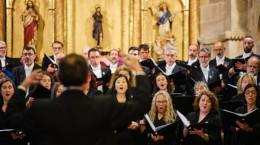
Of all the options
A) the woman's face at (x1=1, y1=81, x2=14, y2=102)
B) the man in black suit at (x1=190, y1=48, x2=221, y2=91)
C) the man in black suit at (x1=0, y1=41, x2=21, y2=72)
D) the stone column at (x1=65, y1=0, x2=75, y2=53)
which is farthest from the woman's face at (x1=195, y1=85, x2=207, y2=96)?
the stone column at (x1=65, y1=0, x2=75, y2=53)

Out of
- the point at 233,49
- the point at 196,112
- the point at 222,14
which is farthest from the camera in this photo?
the point at 222,14

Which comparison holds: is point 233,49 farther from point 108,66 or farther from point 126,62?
point 126,62

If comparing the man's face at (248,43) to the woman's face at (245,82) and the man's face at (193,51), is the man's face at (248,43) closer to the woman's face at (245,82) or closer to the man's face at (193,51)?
the man's face at (193,51)

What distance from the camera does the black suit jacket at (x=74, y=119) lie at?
2754mm

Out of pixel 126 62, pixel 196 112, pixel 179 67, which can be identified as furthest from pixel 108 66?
pixel 126 62

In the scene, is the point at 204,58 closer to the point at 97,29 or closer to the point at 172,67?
the point at 172,67

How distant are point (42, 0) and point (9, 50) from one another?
134 centimetres

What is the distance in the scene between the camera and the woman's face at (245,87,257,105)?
18.8ft

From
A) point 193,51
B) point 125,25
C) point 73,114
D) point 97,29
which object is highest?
point 125,25

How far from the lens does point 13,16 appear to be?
38.6 ft

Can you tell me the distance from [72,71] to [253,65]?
169 inches

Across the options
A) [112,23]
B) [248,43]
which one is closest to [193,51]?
[248,43]

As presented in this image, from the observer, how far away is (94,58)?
23.2 feet

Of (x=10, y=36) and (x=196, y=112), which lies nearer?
(x=196, y=112)
